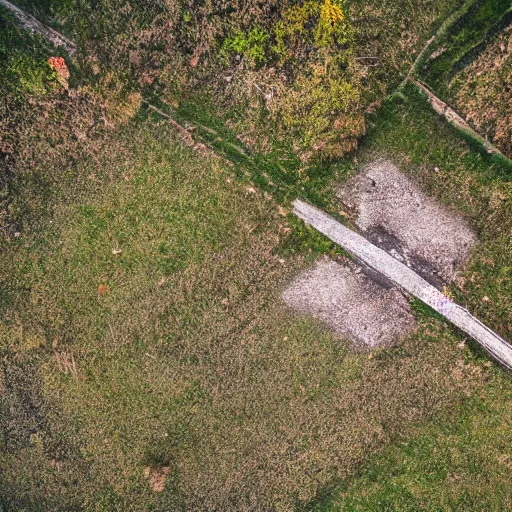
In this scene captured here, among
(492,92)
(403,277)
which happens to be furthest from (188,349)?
(492,92)

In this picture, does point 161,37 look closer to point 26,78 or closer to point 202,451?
point 26,78

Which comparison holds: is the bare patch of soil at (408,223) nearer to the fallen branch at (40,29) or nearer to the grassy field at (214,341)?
the grassy field at (214,341)

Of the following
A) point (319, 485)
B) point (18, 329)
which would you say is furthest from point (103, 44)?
point (319, 485)

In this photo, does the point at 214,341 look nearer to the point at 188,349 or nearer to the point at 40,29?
the point at 188,349

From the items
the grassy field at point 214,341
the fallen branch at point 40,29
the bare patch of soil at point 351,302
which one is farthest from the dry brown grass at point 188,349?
the fallen branch at point 40,29

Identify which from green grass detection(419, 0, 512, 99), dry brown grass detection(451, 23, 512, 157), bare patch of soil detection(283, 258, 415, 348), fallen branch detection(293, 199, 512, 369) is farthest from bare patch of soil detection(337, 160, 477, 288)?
green grass detection(419, 0, 512, 99)

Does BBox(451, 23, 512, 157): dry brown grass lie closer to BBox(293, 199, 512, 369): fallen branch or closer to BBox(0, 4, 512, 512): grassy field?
BBox(0, 4, 512, 512): grassy field
